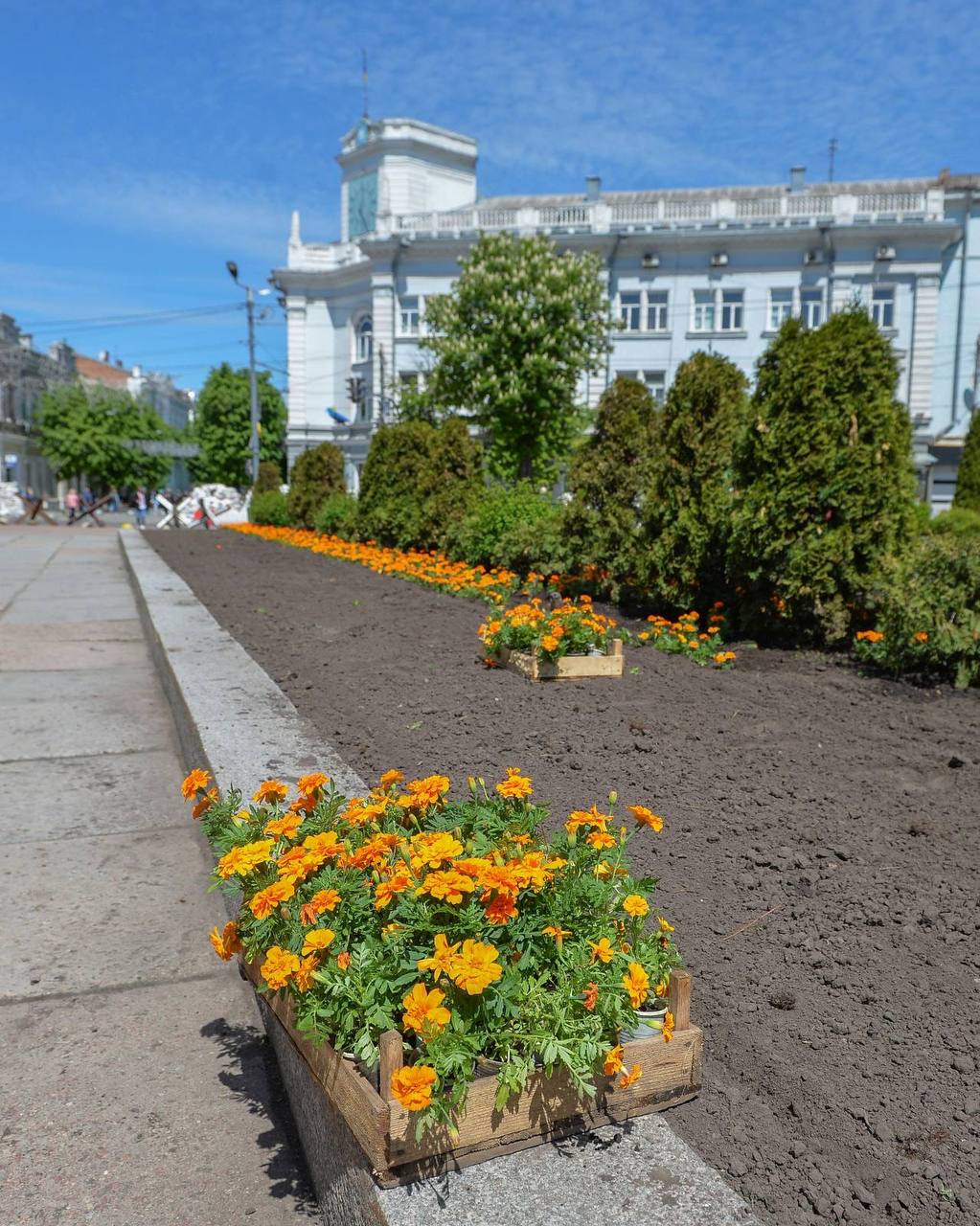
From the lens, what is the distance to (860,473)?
6262 mm

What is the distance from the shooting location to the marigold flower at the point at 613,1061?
5.15 ft

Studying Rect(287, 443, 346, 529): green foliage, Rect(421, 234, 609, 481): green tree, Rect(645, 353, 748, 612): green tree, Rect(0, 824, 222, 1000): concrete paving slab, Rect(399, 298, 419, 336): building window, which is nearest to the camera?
Rect(0, 824, 222, 1000): concrete paving slab

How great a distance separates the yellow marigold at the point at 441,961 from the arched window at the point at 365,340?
39421 millimetres

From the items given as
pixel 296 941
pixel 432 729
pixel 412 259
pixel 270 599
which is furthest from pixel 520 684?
pixel 412 259

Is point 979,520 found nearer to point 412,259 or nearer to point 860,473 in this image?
point 860,473

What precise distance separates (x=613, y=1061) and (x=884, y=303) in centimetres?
3613

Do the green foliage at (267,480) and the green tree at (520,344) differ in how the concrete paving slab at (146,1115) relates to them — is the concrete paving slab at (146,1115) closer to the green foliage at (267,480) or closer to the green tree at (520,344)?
the green tree at (520,344)

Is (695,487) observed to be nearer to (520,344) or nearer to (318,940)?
(318,940)

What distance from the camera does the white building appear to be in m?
32.4

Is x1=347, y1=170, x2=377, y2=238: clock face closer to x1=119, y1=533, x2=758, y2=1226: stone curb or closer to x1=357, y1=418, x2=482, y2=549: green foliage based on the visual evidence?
x1=357, y1=418, x2=482, y2=549: green foliage

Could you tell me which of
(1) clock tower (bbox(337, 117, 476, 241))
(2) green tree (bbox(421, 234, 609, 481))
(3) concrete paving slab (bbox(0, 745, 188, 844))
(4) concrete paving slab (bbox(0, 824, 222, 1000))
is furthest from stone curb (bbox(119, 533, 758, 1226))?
(1) clock tower (bbox(337, 117, 476, 241))

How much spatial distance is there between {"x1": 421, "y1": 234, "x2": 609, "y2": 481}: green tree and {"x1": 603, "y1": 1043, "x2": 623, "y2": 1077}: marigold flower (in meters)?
24.3

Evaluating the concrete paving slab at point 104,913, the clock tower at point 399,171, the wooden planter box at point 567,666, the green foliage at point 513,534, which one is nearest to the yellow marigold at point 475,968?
the concrete paving slab at point 104,913

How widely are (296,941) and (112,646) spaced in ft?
21.3
